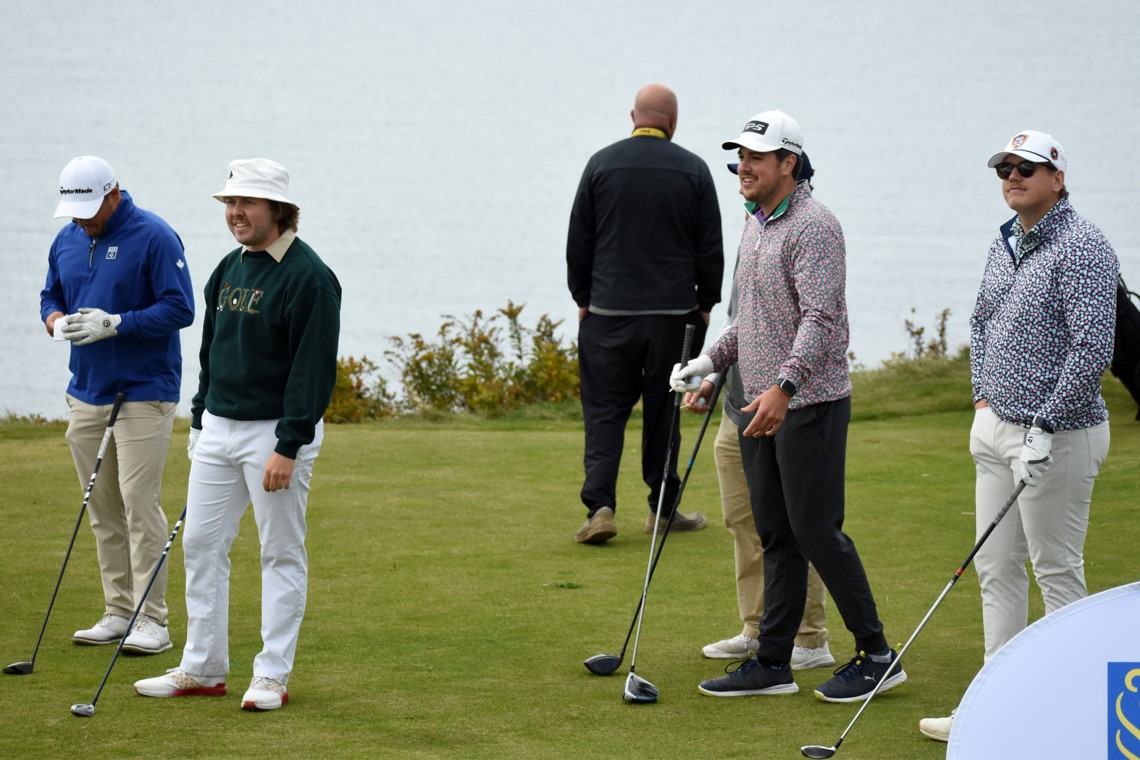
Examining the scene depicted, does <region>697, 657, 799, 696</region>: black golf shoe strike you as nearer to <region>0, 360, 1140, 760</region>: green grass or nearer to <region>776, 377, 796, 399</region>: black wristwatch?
<region>0, 360, 1140, 760</region>: green grass

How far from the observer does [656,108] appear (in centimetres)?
712

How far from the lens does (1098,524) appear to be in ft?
23.5

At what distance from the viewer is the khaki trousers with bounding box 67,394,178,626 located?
5.34 metres

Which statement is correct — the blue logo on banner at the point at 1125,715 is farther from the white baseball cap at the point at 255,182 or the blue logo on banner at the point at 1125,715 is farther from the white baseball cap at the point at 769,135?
the white baseball cap at the point at 255,182

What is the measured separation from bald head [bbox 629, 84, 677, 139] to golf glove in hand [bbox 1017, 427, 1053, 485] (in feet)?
11.3

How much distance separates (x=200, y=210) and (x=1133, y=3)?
32095 mm

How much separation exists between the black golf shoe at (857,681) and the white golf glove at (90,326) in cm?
267

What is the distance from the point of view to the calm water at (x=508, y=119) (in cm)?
2906

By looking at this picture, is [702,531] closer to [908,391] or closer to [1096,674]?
[1096,674]

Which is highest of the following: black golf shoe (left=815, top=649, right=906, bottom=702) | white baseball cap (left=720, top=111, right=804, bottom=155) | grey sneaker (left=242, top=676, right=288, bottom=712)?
white baseball cap (left=720, top=111, right=804, bottom=155)

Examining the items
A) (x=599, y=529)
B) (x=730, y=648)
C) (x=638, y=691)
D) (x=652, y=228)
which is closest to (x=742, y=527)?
(x=730, y=648)

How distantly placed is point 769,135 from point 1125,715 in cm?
207

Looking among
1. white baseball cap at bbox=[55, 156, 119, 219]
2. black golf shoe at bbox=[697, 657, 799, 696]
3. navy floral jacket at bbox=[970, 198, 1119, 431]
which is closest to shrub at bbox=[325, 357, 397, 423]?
white baseball cap at bbox=[55, 156, 119, 219]

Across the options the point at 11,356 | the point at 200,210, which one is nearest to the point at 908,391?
the point at 11,356
